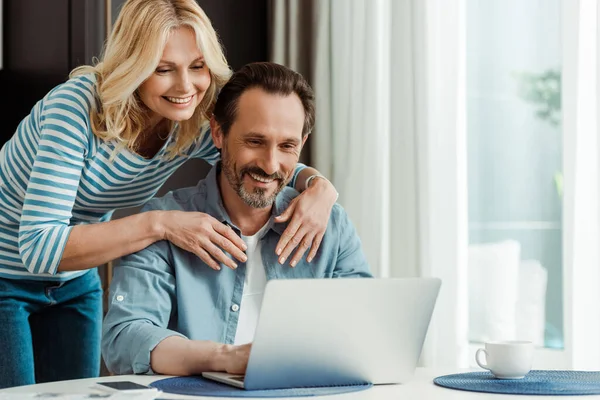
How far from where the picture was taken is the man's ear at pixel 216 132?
1.82 metres

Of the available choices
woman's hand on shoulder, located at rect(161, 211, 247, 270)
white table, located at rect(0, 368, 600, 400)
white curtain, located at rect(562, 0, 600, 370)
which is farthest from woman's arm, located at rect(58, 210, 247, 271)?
white curtain, located at rect(562, 0, 600, 370)

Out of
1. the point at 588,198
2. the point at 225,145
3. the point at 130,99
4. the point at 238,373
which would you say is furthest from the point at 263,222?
the point at 588,198

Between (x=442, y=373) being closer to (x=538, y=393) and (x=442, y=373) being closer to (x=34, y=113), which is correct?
(x=538, y=393)

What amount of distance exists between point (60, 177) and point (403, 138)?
1.41 metres

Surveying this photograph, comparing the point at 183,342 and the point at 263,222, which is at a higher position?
the point at 263,222

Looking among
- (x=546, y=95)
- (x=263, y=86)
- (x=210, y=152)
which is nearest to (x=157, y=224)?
(x=263, y=86)

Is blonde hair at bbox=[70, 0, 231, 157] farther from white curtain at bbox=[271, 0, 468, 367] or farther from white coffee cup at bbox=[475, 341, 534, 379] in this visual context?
white curtain at bbox=[271, 0, 468, 367]

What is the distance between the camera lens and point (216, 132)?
6.03 feet

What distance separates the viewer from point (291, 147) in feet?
5.66

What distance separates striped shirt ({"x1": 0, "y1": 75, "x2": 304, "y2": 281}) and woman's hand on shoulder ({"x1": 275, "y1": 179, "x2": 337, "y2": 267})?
0.81ft

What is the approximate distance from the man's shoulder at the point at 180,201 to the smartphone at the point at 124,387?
59 centimetres

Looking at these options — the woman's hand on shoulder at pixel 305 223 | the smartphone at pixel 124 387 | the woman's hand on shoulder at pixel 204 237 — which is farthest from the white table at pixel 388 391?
the woman's hand on shoulder at pixel 305 223

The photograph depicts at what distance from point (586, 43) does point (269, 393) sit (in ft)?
5.48

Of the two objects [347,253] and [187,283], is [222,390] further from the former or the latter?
[347,253]
